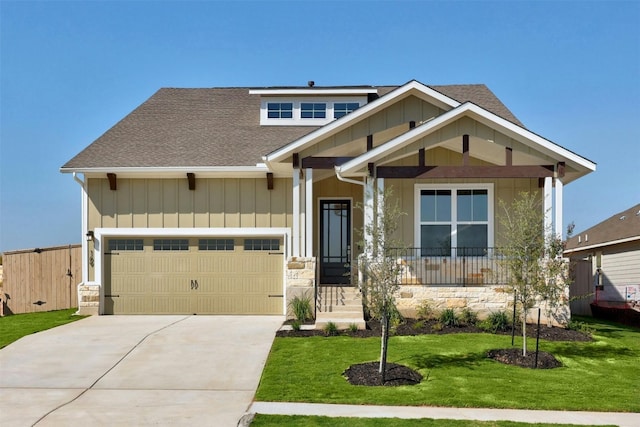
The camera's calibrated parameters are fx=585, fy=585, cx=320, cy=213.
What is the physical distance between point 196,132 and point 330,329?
26.0 feet

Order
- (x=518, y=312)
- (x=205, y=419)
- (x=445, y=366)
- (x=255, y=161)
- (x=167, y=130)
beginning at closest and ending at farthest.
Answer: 1. (x=205, y=419)
2. (x=445, y=366)
3. (x=518, y=312)
4. (x=255, y=161)
5. (x=167, y=130)

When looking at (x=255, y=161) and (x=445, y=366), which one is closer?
(x=445, y=366)

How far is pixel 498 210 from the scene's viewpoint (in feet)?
48.4

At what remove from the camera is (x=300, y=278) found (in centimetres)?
1380

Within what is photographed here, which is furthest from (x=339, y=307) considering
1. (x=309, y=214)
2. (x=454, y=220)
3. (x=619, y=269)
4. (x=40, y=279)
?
(x=619, y=269)

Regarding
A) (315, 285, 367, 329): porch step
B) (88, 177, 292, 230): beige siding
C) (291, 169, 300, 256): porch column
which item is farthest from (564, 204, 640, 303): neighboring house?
(88, 177, 292, 230): beige siding

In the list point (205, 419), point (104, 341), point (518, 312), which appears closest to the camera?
point (205, 419)

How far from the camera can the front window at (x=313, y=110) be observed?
18.0 m

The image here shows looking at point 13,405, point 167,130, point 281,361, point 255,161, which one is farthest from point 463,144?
point 13,405

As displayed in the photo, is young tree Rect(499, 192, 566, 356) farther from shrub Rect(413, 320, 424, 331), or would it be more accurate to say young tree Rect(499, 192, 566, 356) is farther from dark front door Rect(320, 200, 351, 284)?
dark front door Rect(320, 200, 351, 284)

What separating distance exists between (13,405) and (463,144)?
10.1m

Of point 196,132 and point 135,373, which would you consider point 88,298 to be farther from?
point 135,373

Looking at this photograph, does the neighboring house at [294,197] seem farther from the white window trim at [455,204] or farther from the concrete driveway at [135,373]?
the concrete driveway at [135,373]

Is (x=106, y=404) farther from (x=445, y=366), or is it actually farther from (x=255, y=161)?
(x=255, y=161)
